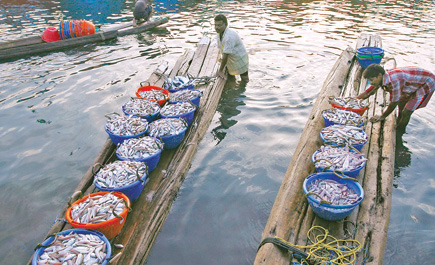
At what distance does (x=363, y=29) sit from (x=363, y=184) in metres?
14.0

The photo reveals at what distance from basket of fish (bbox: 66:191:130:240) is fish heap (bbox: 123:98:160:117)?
2.45m

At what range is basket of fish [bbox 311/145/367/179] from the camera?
413 centimetres

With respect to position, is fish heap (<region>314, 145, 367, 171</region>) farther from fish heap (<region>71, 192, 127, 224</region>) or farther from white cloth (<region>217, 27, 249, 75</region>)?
white cloth (<region>217, 27, 249, 75</region>)

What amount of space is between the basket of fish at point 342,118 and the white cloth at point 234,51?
365 centimetres

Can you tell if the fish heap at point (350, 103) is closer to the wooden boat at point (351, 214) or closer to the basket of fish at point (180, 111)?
the wooden boat at point (351, 214)

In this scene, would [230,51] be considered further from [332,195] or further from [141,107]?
[332,195]

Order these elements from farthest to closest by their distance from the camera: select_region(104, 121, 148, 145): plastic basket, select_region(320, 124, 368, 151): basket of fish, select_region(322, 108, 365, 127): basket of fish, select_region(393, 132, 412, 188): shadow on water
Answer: select_region(393, 132, 412, 188): shadow on water, select_region(322, 108, 365, 127): basket of fish, select_region(104, 121, 148, 145): plastic basket, select_region(320, 124, 368, 151): basket of fish

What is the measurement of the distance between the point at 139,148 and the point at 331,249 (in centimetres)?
311

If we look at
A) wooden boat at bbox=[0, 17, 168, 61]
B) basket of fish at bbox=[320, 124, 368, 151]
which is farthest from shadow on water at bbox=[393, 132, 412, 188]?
wooden boat at bbox=[0, 17, 168, 61]

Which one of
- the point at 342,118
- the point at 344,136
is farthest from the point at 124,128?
the point at 342,118

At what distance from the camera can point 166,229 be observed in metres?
4.57

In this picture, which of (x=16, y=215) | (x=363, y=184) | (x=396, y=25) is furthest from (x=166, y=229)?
(x=396, y=25)

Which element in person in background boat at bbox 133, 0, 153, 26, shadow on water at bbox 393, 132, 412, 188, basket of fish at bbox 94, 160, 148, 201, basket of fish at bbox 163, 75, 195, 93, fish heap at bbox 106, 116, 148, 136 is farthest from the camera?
person in background boat at bbox 133, 0, 153, 26

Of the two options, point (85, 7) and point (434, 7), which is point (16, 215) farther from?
point (434, 7)
